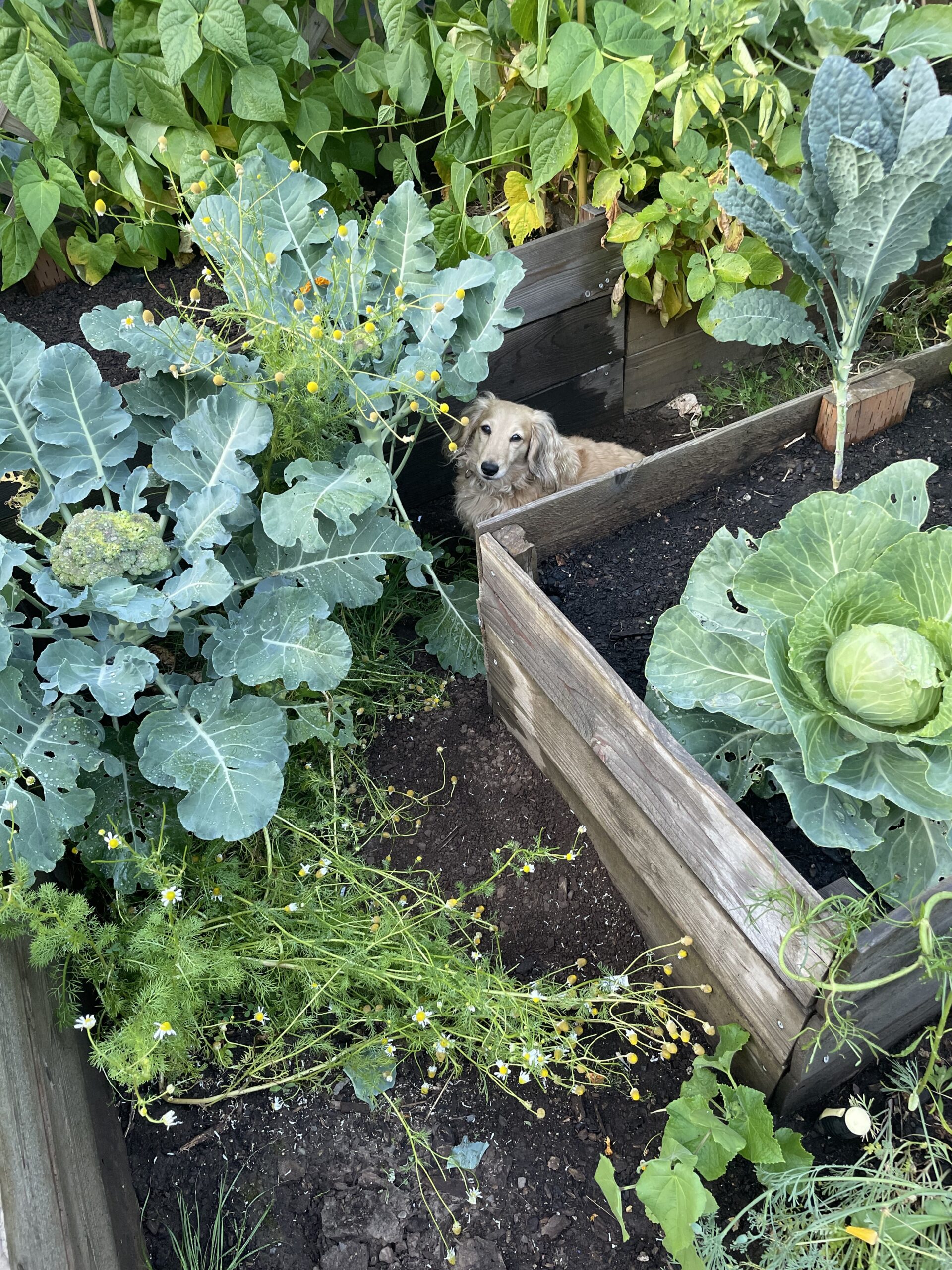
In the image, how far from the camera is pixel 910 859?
1.38 metres

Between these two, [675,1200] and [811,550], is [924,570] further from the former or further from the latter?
[675,1200]

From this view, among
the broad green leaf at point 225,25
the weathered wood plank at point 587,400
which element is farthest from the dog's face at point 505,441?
the broad green leaf at point 225,25

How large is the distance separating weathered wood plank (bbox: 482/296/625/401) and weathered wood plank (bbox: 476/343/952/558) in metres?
0.84

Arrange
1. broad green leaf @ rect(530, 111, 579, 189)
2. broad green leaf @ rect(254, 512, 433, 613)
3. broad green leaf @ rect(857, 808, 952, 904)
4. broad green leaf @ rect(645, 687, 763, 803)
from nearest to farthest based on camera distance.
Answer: broad green leaf @ rect(857, 808, 952, 904), broad green leaf @ rect(645, 687, 763, 803), broad green leaf @ rect(254, 512, 433, 613), broad green leaf @ rect(530, 111, 579, 189)

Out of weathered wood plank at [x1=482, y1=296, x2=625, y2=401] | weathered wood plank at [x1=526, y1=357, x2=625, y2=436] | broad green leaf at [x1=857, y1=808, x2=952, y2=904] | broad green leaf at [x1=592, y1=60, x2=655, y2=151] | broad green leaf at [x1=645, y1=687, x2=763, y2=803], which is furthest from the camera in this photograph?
weathered wood plank at [x1=526, y1=357, x2=625, y2=436]

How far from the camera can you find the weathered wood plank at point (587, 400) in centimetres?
295

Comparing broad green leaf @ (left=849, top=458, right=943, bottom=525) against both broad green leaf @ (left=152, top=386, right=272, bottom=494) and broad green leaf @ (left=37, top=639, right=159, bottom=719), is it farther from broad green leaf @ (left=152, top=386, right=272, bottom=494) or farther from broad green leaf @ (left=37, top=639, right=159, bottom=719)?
broad green leaf @ (left=37, top=639, right=159, bottom=719)

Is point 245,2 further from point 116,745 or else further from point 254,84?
point 116,745

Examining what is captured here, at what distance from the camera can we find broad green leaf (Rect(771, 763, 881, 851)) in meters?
1.31

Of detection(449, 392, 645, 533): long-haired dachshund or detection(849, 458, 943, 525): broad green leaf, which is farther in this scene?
detection(449, 392, 645, 533): long-haired dachshund

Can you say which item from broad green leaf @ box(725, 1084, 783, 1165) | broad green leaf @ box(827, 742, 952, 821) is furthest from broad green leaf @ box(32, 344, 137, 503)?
broad green leaf @ box(725, 1084, 783, 1165)

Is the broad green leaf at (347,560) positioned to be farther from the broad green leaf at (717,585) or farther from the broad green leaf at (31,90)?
the broad green leaf at (31,90)

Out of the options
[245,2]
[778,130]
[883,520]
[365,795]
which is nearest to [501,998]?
[365,795]

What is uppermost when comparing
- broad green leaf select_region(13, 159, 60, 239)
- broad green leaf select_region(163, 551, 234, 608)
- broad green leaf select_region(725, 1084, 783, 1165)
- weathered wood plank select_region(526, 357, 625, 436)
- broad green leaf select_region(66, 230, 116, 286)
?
broad green leaf select_region(13, 159, 60, 239)
